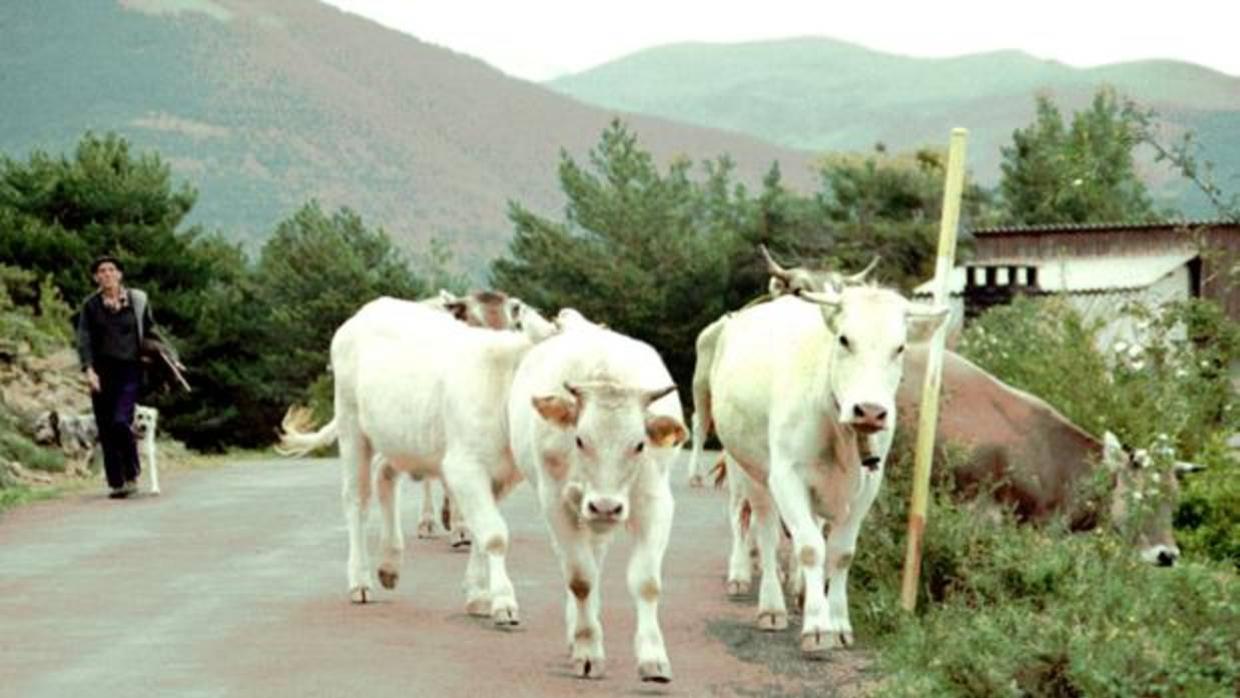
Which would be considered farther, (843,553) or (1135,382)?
(1135,382)

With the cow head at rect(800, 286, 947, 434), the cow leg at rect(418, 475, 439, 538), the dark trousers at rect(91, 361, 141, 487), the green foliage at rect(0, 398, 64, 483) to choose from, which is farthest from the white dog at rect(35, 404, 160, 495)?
the cow head at rect(800, 286, 947, 434)

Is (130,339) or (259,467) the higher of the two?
(130,339)

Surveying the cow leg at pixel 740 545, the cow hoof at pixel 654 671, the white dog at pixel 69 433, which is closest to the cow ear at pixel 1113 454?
the cow leg at pixel 740 545

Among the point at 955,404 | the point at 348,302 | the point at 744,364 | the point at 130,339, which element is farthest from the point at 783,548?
the point at 348,302

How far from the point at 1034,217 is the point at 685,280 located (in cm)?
2626

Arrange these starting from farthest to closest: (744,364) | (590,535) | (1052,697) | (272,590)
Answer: (272,590)
(744,364)
(590,535)
(1052,697)

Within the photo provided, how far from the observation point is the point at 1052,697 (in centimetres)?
1175

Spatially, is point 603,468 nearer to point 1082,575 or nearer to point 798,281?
point 1082,575

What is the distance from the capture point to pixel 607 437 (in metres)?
12.6

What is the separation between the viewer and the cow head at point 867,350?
1376 cm

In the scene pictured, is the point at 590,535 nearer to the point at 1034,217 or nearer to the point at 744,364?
the point at 744,364

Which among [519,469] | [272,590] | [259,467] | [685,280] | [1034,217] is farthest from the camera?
[1034,217]

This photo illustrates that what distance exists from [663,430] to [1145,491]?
5.86m

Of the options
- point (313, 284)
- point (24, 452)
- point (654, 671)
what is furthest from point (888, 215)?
point (654, 671)
